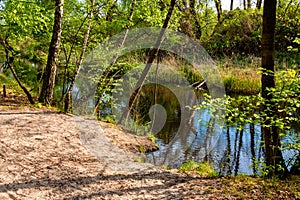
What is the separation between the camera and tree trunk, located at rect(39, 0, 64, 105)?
6465mm

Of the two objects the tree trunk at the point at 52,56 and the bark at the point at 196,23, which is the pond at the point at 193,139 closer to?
the tree trunk at the point at 52,56

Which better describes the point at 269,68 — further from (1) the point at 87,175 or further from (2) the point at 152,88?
(2) the point at 152,88

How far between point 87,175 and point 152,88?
884 centimetres

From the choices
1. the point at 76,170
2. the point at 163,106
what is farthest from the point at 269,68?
the point at 163,106

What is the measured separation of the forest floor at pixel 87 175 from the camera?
3.31 m

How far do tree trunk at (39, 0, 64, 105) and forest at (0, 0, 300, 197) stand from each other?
0.02m

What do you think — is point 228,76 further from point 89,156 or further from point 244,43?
point 89,156

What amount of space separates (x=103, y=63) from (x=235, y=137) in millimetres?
3645

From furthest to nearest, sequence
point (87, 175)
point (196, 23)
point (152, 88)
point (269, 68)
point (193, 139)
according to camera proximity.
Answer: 1. point (196, 23)
2. point (152, 88)
3. point (193, 139)
4. point (269, 68)
5. point (87, 175)

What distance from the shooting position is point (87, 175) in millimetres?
3758

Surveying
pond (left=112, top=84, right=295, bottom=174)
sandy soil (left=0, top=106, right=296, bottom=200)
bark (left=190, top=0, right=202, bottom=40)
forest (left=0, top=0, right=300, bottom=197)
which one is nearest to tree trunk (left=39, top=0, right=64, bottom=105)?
forest (left=0, top=0, right=300, bottom=197)

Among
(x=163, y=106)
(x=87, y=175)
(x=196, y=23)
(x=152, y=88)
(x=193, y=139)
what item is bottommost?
(x=193, y=139)

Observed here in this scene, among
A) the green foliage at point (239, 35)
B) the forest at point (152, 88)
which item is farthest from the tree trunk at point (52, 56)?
the green foliage at point (239, 35)

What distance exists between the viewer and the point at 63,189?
332 cm
